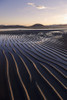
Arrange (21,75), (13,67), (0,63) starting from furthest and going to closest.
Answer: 1. (0,63)
2. (13,67)
3. (21,75)

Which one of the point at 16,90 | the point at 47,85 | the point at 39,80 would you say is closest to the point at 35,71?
the point at 39,80

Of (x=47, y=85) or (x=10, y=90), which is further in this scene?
(x=47, y=85)

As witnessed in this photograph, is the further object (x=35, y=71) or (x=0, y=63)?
(x=0, y=63)

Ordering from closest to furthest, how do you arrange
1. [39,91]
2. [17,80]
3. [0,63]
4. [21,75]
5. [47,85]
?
[39,91] → [47,85] → [17,80] → [21,75] → [0,63]

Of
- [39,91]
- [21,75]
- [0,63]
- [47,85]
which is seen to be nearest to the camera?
[39,91]

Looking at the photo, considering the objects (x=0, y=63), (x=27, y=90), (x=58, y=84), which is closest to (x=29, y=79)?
(x=27, y=90)

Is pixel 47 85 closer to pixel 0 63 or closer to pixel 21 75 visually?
pixel 21 75

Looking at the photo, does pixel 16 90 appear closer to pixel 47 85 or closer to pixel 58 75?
pixel 47 85

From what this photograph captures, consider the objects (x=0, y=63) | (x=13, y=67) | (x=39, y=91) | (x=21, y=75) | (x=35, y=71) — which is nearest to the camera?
(x=39, y=91)
